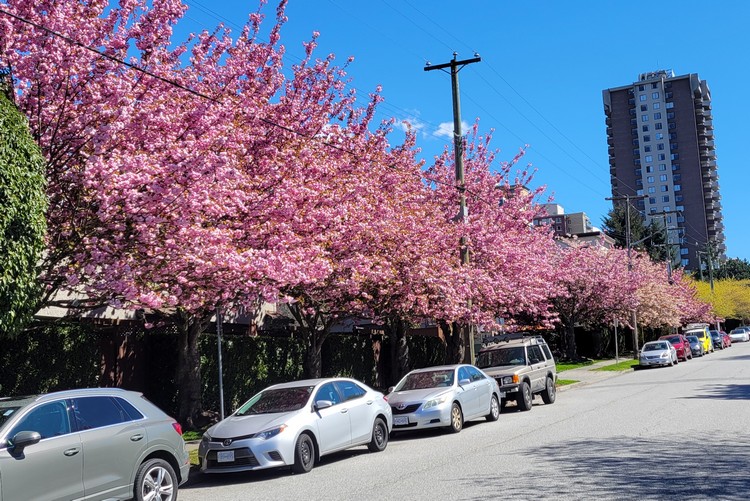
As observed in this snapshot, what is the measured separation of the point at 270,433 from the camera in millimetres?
10992

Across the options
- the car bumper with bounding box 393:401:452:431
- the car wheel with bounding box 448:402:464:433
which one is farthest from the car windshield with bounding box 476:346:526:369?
the car bumper with bounding box 393:401:452:431

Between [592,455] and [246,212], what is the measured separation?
7.22m

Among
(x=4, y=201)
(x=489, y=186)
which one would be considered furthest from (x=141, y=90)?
(x=489, y=186)

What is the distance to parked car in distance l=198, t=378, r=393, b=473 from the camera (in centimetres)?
1088

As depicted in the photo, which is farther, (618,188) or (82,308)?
(618,188)

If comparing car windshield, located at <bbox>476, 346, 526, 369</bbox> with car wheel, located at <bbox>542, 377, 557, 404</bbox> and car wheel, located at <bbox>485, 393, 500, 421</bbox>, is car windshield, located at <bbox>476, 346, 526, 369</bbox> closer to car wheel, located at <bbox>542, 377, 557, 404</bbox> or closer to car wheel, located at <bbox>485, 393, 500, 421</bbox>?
car wheel, located at <bbox>542, 377, 557, 404</bbox>

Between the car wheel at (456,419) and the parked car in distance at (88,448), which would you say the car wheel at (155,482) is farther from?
the car wheel at (456,419)

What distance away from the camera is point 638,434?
42.7 feet

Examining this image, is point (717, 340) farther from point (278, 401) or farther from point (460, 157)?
point (278, 401)

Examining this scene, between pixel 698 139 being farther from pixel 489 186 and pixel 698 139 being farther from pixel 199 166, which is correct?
pixel 199 166

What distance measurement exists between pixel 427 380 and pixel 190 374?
525cm

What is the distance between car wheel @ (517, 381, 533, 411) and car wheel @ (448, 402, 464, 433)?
404cm

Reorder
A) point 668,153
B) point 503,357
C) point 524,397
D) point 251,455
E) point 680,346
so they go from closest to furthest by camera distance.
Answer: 1. point 251,455
2. point 524,397
3. point 503,357
4. point 680,346
5. point 668,153

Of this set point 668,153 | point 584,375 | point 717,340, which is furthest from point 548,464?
point 668,153
